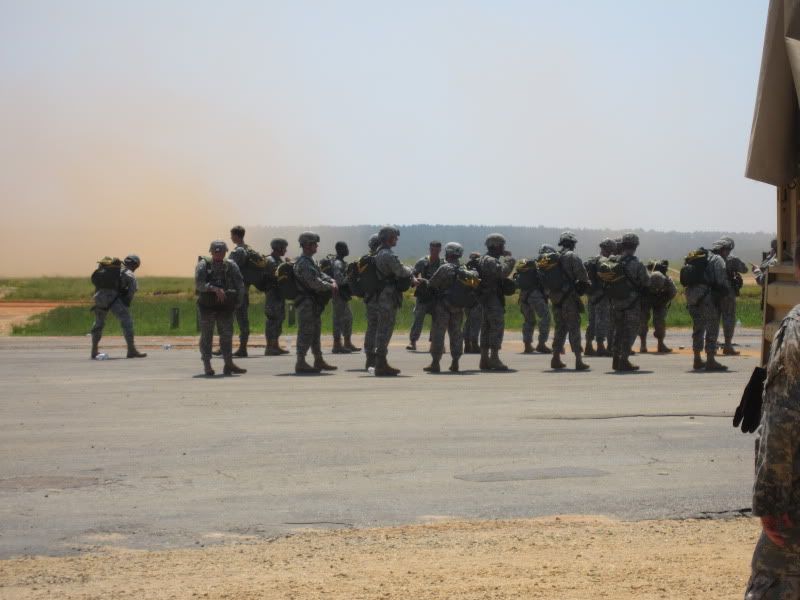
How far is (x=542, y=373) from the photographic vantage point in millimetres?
19812

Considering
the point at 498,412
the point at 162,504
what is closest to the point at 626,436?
the point at 498,412

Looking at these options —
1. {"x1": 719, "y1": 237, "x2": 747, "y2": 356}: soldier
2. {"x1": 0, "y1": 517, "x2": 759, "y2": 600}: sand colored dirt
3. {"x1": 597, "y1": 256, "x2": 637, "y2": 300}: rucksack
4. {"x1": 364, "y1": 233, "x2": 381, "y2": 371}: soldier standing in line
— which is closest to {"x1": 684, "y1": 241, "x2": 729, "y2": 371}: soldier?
{"x1": 597, "y1": 256, "x2": 637, "y2": 300}: rucksack

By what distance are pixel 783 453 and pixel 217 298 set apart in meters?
15.4

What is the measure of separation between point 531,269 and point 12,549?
57.4 feet

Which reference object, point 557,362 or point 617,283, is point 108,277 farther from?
point 617,283

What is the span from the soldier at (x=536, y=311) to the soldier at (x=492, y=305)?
104 inches

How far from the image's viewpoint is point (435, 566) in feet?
23.1

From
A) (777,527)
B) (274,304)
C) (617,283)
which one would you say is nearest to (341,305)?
(274,304)

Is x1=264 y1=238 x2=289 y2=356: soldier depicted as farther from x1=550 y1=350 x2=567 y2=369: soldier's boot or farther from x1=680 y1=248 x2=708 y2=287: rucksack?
x1=680 y1=248 x2=708 y2=287: rucksack

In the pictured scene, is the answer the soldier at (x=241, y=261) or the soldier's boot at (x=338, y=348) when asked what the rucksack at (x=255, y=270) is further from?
the soldier's boot at (x=338, y=348)

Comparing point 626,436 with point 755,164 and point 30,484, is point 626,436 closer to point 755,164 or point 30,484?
point 30,484

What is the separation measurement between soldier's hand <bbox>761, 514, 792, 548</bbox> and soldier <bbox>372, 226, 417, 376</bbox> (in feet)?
48.4

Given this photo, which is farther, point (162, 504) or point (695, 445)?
point (695, 445)

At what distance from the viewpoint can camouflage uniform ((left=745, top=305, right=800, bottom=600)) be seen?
15.2ft
